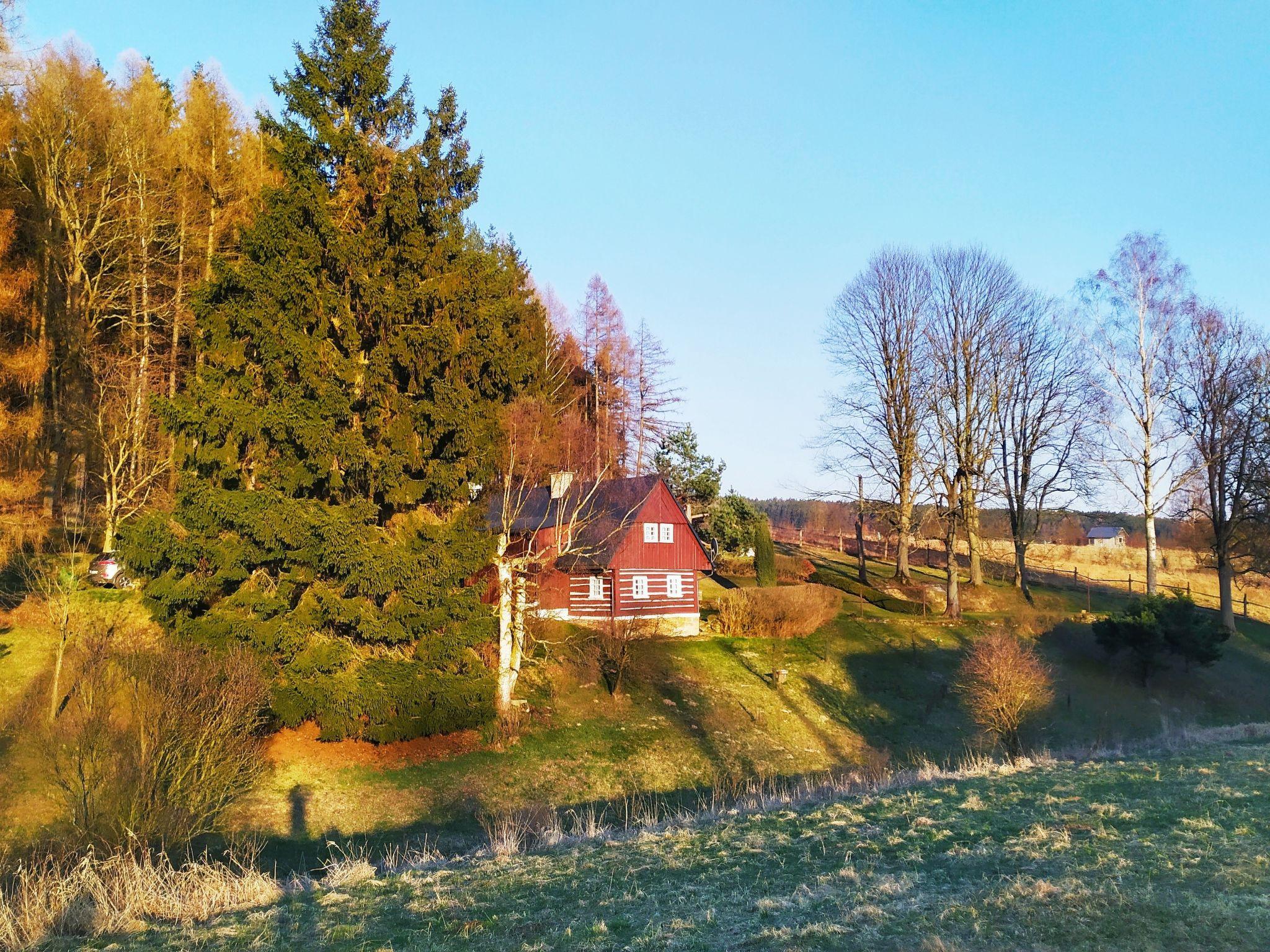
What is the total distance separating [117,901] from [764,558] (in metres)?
35.4

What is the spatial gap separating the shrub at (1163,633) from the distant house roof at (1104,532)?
57080 mm

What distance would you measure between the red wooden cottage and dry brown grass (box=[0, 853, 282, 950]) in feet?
70.9

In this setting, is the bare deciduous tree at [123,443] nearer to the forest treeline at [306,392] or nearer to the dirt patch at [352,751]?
the forest treeline at [306,392]

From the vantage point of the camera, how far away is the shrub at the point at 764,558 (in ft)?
134

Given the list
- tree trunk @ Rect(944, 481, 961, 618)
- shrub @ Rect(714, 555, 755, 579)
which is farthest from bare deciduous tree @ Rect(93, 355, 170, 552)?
tree trunk @ Rect(944, 481, 961, 618)

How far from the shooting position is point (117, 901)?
7758mm

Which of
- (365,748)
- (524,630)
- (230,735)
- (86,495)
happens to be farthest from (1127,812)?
(86,495)

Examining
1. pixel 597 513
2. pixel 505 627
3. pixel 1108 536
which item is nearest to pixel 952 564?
pixel 597 513

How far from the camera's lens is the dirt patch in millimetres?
18609

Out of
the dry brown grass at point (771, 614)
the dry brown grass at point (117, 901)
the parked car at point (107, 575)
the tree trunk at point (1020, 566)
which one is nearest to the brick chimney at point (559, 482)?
the dry brown grass at point (771, 614)

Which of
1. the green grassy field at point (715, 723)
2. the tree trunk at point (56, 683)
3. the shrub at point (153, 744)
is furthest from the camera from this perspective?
the green grassy field at point (715, 723)

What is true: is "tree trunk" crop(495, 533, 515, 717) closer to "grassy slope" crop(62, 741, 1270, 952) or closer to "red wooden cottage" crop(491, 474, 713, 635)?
"red wooden cottage" crop(491, 474, 713, 635)

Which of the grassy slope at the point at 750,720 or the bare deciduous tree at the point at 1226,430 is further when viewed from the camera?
the bare deciduous tree at the point at 1226,430

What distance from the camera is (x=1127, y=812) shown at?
370 inches
